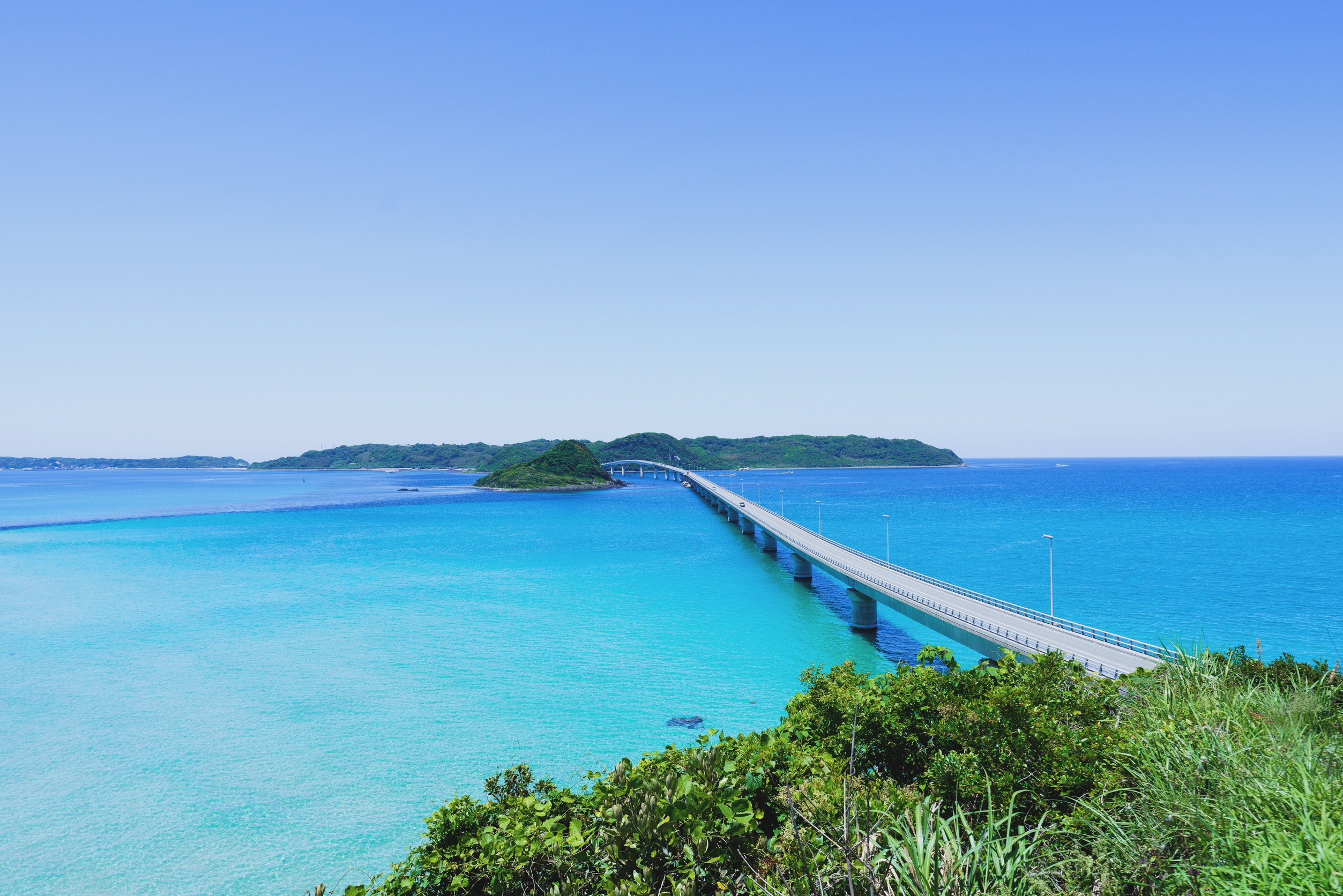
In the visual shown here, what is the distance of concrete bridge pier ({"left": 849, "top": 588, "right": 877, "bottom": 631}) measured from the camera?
4931 centimetres

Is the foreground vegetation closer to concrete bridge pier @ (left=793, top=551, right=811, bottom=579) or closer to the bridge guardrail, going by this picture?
the bridge guardrail

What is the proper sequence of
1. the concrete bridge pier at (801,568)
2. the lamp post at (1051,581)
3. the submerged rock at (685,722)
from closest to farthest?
the submerged rock at (685,722), the lamp post at (1051,581), the concrete bridge pier at (801,568)

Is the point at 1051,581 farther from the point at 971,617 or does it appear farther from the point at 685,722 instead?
the point at 685,722

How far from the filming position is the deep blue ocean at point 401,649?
24359 mm

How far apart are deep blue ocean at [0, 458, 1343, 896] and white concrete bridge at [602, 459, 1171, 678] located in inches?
155

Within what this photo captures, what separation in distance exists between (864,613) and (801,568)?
18.7 m

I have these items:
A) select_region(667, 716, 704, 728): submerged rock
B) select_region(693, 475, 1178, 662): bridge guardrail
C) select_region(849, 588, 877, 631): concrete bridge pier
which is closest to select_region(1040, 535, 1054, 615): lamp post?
select_region(693, 475, 1178, 662): bridge guardrail

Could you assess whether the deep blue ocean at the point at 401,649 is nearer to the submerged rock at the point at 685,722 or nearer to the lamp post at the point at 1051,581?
the submerged rock at the point at 685,722

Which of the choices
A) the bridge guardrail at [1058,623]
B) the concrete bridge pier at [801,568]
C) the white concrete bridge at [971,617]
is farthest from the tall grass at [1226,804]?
the concrete bridge pier at [801,568]

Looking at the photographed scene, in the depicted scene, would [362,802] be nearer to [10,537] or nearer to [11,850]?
[11,850]

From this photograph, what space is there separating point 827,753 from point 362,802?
1978 cm

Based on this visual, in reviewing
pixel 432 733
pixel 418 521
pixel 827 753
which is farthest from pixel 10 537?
pixel 827 753

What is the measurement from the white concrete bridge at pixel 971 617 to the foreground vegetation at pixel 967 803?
5444 mm

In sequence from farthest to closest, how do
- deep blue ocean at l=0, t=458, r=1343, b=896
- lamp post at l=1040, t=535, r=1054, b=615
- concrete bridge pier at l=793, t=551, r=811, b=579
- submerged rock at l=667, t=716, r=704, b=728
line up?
concrete bridge pier at l=793, t=551, r=811, b=579 < lamp post at l=1040, t=535, r=1054, b=615 < submerged rock at l=667, t=716, r=704, b=728 < deep blue ocean at l=0, t=458, r=1343, b=896
